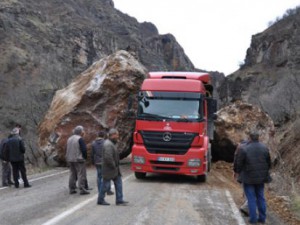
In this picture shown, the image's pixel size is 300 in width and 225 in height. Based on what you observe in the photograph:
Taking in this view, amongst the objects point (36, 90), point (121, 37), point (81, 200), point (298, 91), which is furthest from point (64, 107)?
point (121, 37)

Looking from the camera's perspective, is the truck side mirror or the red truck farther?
the truck side mirror

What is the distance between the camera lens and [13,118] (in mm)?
48219

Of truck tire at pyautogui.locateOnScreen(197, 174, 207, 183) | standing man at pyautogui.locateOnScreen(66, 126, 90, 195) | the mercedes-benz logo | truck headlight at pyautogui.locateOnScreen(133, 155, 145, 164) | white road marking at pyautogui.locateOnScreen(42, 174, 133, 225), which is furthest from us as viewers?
truck tire at pyautogui.locateOnScreen(197, 174, 207, 183)

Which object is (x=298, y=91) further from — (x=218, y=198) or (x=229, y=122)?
(x=218, y=198)

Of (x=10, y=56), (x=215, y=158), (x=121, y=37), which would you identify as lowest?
(x=215, y=158)

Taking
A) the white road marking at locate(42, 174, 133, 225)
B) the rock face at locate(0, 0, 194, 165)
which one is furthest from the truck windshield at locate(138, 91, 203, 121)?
the rock face at locate(0, 0, 194, 165)

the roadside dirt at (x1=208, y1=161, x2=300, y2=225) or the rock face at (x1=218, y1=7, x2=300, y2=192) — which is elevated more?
the rock face at (x1=218, y1=7, x2=300, y2=192)

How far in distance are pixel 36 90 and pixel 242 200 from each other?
37.1 m

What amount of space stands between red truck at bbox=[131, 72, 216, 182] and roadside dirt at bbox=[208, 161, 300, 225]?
0.97 metres

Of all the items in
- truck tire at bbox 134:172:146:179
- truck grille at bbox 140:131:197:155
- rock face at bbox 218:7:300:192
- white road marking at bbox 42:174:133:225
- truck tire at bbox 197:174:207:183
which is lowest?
truck tire at bbox 197:174:207:183

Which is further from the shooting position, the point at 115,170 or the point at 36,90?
the point at 36,90

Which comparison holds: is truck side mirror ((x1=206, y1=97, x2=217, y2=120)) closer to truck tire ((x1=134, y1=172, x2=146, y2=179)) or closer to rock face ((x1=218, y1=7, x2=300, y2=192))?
truck tire ((x1=134, y1=172, x2=146, y2=179))

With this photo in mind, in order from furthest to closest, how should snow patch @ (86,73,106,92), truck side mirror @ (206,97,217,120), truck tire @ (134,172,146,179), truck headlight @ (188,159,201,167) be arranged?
snow patch @ (86,73,106,92) → truck side mirror @ (206,97,217,120) → truck tire @ (134,172,146,179) → truck headlight @ (188,159,201,167)

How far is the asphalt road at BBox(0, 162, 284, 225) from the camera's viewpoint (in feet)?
32.2
